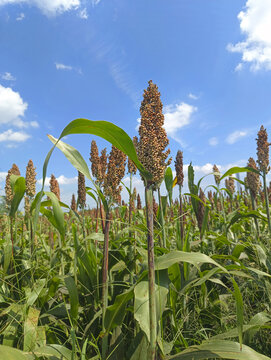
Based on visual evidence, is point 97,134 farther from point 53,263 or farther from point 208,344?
point 53,263

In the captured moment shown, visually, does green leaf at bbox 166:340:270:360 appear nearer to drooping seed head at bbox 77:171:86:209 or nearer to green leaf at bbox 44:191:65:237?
green leaf at bbox 44:191:65:237

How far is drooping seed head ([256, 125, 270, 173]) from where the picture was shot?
10.3 feet

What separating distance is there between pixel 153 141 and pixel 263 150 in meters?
2.63

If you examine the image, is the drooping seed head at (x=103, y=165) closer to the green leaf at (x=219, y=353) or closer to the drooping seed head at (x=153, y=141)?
the drooping seed head at (x=153, y=141)

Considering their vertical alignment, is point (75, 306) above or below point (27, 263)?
below

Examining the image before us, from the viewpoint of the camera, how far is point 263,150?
3.22m

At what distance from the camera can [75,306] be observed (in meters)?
1.48

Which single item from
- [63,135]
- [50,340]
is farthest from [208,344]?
[63,135]

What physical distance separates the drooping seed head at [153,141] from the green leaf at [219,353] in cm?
87

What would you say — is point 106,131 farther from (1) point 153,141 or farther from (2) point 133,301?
(2) point 133,301

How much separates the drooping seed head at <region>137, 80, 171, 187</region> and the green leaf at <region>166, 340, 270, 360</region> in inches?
34.3

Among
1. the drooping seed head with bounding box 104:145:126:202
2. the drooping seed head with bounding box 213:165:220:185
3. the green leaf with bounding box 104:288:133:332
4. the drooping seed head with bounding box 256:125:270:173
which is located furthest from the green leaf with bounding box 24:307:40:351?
the drooping seed head with bounding box 256:125:270:173

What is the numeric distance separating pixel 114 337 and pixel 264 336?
1071 millimetres

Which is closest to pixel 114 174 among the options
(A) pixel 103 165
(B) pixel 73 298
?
(A) pixel 103 165
